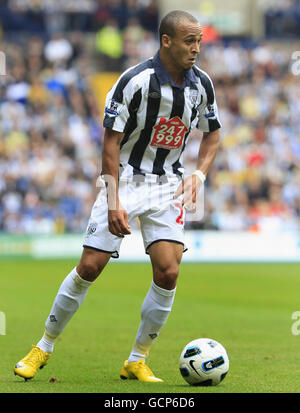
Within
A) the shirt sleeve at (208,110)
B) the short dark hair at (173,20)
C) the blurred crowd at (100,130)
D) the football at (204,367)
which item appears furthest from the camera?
the blurred crowd at (100,130)

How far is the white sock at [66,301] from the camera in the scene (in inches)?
246

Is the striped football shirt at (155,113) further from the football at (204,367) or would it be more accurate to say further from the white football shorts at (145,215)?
the football at (204,367)

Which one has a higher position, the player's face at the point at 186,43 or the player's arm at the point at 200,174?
the player's face at the point at 186,43

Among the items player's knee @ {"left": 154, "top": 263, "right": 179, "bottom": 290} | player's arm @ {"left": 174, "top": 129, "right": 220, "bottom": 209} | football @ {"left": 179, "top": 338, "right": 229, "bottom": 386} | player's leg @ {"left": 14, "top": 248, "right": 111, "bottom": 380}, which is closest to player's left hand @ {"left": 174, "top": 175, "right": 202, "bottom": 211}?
player's arm @ {"left": 174, "top": 129, "right": 220, "bottom": 209}

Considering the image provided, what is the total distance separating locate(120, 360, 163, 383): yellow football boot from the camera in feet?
20.6

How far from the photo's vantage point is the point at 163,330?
31.2 feet

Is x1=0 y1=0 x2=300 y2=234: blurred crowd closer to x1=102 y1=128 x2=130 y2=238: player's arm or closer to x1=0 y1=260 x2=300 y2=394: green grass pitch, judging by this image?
x1=0 y1=260 x2=300 y2=394: green grass pitch

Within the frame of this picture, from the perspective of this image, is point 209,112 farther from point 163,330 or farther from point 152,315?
point 163,330

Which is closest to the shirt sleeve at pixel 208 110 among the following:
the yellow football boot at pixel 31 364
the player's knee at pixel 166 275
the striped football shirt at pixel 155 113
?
the striped football shirt at pixel 155 113

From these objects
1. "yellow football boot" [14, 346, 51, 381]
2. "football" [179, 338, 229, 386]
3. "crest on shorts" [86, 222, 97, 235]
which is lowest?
"yellow football boot" [14, 346, 51, 381]

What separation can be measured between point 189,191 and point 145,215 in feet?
1.22

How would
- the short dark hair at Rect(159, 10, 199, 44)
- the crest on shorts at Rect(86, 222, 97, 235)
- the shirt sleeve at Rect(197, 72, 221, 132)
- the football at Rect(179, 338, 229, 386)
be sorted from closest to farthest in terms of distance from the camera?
the football at Rect(179, 338, 229, 386) < the short dark hair at Rect(159, 10, 199, 44) < the crest on shorts at Rect(86, 222, 97, 235) < the shirt sleeve at Rect(197, 72, 221, 132)

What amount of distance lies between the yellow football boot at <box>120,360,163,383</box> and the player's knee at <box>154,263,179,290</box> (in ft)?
2.03

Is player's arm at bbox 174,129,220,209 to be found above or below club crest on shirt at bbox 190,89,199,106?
below
